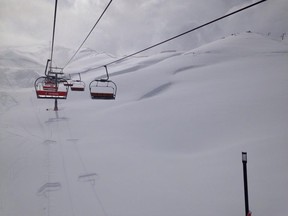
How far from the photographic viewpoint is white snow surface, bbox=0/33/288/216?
12.6m

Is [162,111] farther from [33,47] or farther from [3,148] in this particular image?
[33,47]

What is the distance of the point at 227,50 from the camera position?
75.7 metres

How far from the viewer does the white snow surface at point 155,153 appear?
12633 mm

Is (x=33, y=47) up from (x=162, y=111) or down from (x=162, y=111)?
up

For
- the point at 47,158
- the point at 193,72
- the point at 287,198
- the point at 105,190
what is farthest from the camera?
the point at 193,72

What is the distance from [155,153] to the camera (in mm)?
19969

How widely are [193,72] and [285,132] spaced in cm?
3695

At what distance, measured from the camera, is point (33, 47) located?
601ft

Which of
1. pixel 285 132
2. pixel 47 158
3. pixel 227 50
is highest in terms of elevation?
pixel 227 50

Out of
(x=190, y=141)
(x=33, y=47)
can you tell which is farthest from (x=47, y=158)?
(x=33, y=47)

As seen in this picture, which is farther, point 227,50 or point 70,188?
point 227,50

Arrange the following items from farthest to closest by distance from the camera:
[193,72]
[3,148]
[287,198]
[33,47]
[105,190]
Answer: [33,47] < [193,72] < [3,148] < [105,190] < [287,198]

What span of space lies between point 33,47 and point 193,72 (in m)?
159

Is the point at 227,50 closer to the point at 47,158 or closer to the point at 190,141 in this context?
the point at 190,141
